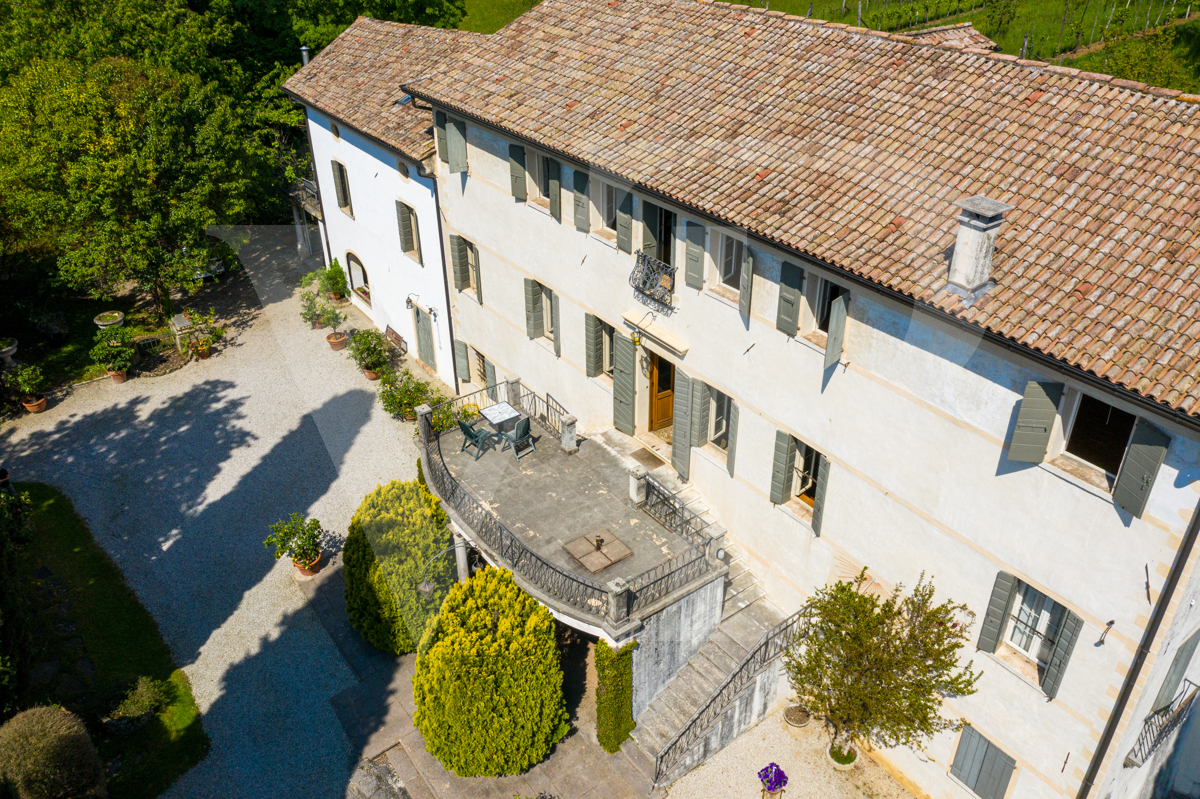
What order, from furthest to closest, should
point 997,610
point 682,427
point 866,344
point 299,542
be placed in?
point 299,542 → point 682,427 → point 866,344 → point 997,610

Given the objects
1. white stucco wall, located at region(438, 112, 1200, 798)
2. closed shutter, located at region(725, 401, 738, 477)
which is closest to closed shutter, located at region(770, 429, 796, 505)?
white stucco wall, located at region(438, 112, 1200, 798)

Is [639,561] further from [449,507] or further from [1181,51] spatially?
[1181,51]

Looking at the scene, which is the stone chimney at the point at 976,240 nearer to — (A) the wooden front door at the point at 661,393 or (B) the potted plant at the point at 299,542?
(A) the wooden front door at the point at 661,393

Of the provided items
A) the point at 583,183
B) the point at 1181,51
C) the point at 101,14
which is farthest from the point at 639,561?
the point at 1181,51

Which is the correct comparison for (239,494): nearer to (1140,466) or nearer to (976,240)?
(976,240)

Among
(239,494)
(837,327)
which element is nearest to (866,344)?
(837,327)

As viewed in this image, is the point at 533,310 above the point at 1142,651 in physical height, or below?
below

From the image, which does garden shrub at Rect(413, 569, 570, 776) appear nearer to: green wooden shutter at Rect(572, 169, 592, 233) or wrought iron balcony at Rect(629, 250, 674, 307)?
wrought iron balcony at Rect(629, 250, 674, 307)
